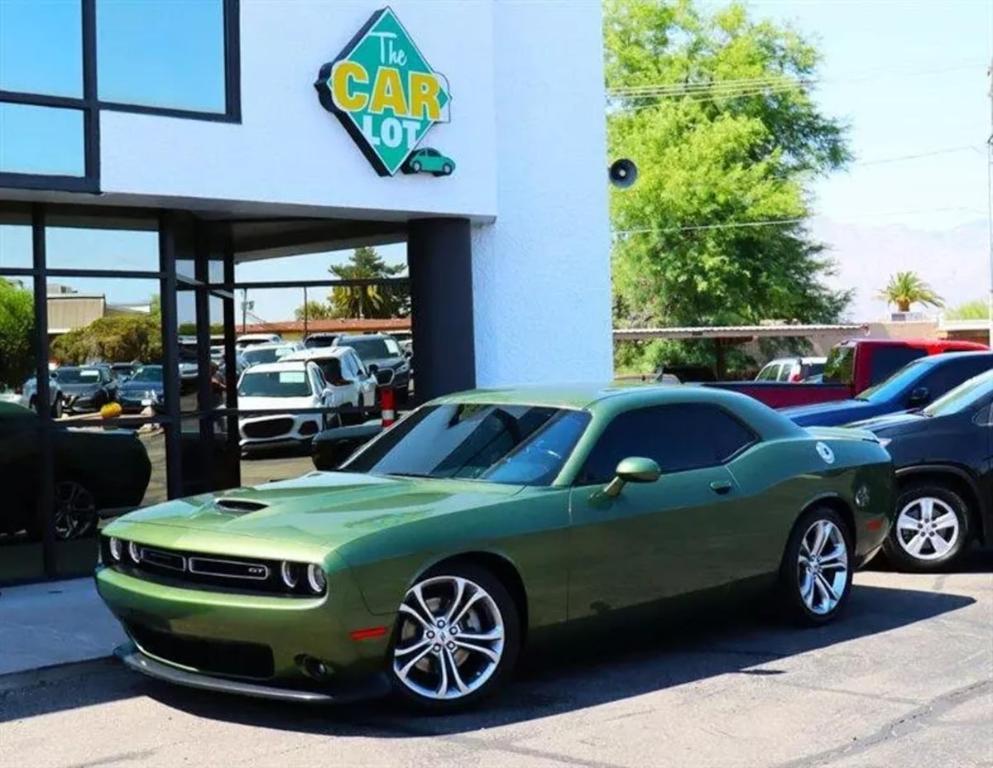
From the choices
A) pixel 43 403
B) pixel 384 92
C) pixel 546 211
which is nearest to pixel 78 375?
pixel 43 403

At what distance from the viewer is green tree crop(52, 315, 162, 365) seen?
412 inches

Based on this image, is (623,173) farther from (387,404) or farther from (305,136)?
(305,136)

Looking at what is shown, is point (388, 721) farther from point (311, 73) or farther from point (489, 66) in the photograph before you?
point (489, 66)

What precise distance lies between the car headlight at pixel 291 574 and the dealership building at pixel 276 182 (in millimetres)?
4903

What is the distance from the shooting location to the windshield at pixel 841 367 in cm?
1672

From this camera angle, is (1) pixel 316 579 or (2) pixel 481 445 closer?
(1) pixel 316 579

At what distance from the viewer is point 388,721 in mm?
6113

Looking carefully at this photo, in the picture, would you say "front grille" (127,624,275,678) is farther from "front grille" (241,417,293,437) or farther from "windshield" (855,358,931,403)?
"windshield" (855,358,931,403)

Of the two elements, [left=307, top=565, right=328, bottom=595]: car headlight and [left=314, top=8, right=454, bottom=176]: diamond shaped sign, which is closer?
[left=307, top=565, right=328, bottom=595]: car headlight

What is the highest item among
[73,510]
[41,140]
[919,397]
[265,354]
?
[41,140]

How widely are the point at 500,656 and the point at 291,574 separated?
1.09 meters

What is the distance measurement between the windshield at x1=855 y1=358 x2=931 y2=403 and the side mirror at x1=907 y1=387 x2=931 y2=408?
107 mm

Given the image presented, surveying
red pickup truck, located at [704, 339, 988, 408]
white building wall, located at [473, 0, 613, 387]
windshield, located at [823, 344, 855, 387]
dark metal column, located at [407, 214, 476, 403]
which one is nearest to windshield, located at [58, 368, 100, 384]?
dark metal column, located at [407, 214, 476, 403]

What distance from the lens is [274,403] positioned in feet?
41.0
